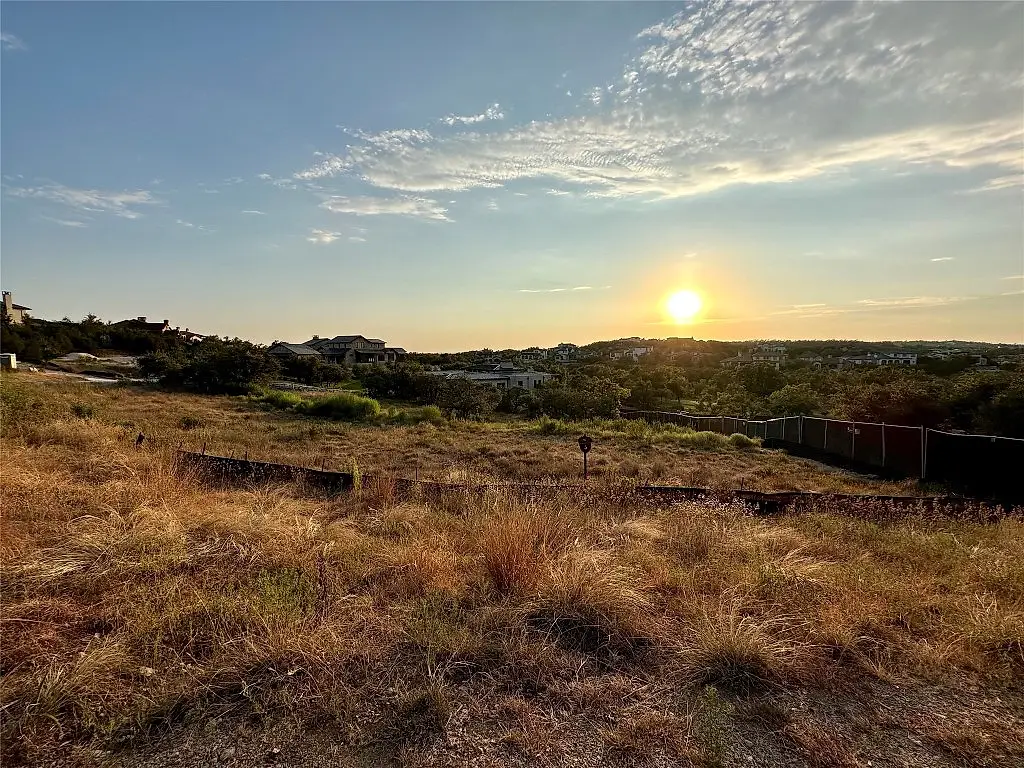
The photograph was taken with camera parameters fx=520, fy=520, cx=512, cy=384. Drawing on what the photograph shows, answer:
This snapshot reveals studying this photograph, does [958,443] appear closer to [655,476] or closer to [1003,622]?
[655,476]

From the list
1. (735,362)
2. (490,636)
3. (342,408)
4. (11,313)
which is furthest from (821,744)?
(735,362)

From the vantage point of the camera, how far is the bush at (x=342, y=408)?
21406mm

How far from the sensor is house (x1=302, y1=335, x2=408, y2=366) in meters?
80.4

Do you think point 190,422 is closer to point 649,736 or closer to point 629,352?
point 649,736

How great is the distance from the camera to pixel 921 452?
12.2 m

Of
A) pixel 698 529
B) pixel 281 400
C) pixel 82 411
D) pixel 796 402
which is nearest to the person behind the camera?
pixel 698 529

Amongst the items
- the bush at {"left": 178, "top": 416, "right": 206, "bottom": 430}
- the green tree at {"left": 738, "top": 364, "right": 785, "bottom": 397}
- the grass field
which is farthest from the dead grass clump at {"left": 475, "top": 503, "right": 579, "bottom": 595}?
the green tree at {"left": 738, "top": 364, "right": 785, "bottom": 397}

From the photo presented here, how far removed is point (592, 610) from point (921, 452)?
12.8m

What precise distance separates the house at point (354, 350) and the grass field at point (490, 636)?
7369cm

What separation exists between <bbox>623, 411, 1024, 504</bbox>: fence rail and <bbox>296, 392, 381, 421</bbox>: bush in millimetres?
16053

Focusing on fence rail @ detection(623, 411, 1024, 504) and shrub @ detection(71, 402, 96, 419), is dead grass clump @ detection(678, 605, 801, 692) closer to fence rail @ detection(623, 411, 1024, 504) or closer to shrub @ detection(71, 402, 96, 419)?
fence rail @ detection(623, 411, 1024, 504)

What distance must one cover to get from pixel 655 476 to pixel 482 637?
790 cm

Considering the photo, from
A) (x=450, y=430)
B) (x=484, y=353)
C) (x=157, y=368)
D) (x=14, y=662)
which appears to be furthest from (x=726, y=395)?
(x=484, y=353)

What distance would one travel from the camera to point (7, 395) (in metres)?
9.38
